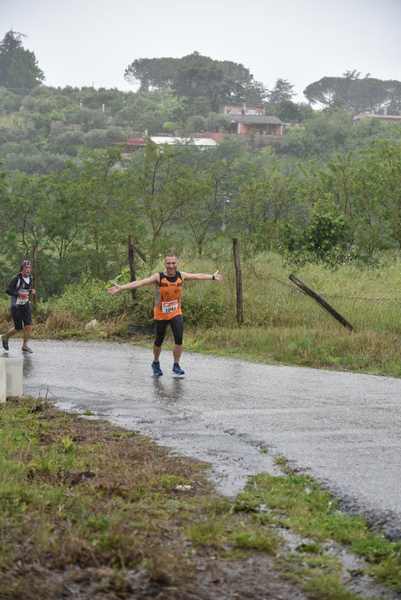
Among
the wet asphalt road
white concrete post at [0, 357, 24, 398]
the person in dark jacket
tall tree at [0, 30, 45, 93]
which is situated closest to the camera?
the wet asphalt road

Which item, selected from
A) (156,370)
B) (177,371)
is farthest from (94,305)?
(177,371)

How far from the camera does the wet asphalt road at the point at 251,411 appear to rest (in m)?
9.82

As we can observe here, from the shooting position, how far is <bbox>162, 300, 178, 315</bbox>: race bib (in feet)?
56.9

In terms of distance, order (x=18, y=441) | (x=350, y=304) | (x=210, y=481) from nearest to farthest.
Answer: (x=210, y=481) < (x=18, y=441) < (x=350, y=304)

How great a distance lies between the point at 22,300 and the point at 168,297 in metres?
4.91

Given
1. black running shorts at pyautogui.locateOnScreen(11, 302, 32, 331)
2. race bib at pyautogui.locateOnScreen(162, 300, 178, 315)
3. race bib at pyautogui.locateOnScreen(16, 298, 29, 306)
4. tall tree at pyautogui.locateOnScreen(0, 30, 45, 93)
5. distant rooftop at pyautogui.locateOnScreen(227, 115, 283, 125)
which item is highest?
tall tree at pyautogui.locateOnScreen(0, 30, 45, 93)

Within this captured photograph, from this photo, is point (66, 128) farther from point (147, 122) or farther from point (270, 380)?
point (270, 380)

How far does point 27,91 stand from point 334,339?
16344cm

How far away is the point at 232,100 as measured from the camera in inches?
6767

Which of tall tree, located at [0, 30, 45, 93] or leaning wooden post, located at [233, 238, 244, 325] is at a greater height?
tall tree, located at [0, 30, 45, 93]

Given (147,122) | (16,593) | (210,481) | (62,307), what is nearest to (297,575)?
(16,593)

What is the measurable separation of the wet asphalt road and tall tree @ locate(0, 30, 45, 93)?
163 m

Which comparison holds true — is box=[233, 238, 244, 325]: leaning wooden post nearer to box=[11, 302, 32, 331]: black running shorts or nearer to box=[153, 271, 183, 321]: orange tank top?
box=[11, 302, 32, 331]: black running shorts

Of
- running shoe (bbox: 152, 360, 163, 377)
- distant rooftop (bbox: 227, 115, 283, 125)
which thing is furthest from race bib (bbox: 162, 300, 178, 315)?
distant rooftop (bbox: 227, 115, 283, 125)
